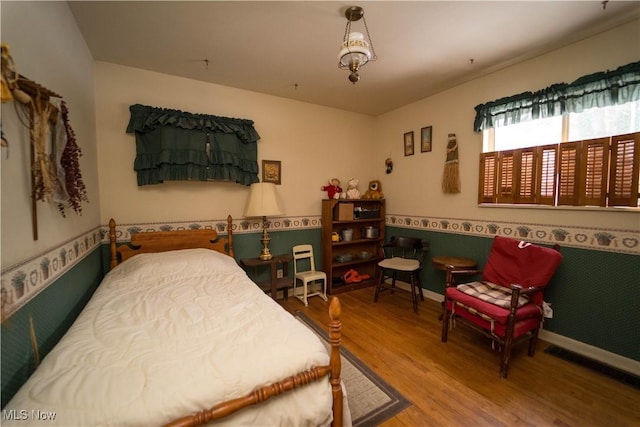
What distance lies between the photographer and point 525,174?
246 centimetres

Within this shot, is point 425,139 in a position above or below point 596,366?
above

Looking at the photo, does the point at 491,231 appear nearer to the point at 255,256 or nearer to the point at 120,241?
the point at 255,256

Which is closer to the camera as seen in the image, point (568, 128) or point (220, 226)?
point (568, 128)

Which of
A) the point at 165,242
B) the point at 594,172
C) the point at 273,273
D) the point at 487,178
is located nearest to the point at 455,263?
the point at 487,178

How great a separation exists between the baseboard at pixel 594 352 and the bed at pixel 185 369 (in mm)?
2278

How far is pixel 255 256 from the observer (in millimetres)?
3205

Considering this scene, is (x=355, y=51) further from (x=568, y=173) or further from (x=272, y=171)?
Result: (x=568, y=173)

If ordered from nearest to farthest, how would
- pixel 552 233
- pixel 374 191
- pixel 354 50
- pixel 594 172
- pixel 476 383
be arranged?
1. pixel 354 50
2. pixel 476 383
3. pixel 594 172
4. pixel 552 233
5. pixel 374 191

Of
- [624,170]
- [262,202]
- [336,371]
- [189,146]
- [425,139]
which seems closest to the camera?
[336,371]

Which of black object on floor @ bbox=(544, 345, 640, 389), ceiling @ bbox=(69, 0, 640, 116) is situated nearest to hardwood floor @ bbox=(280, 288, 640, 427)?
black object on floor @ bbox=(544, 345, 640, 389)

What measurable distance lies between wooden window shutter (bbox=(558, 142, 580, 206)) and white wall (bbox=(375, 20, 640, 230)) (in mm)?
121

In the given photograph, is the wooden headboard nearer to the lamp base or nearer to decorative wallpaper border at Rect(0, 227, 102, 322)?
the lamp base

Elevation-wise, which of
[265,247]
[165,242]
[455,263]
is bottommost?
[455,263]

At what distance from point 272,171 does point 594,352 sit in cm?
353
